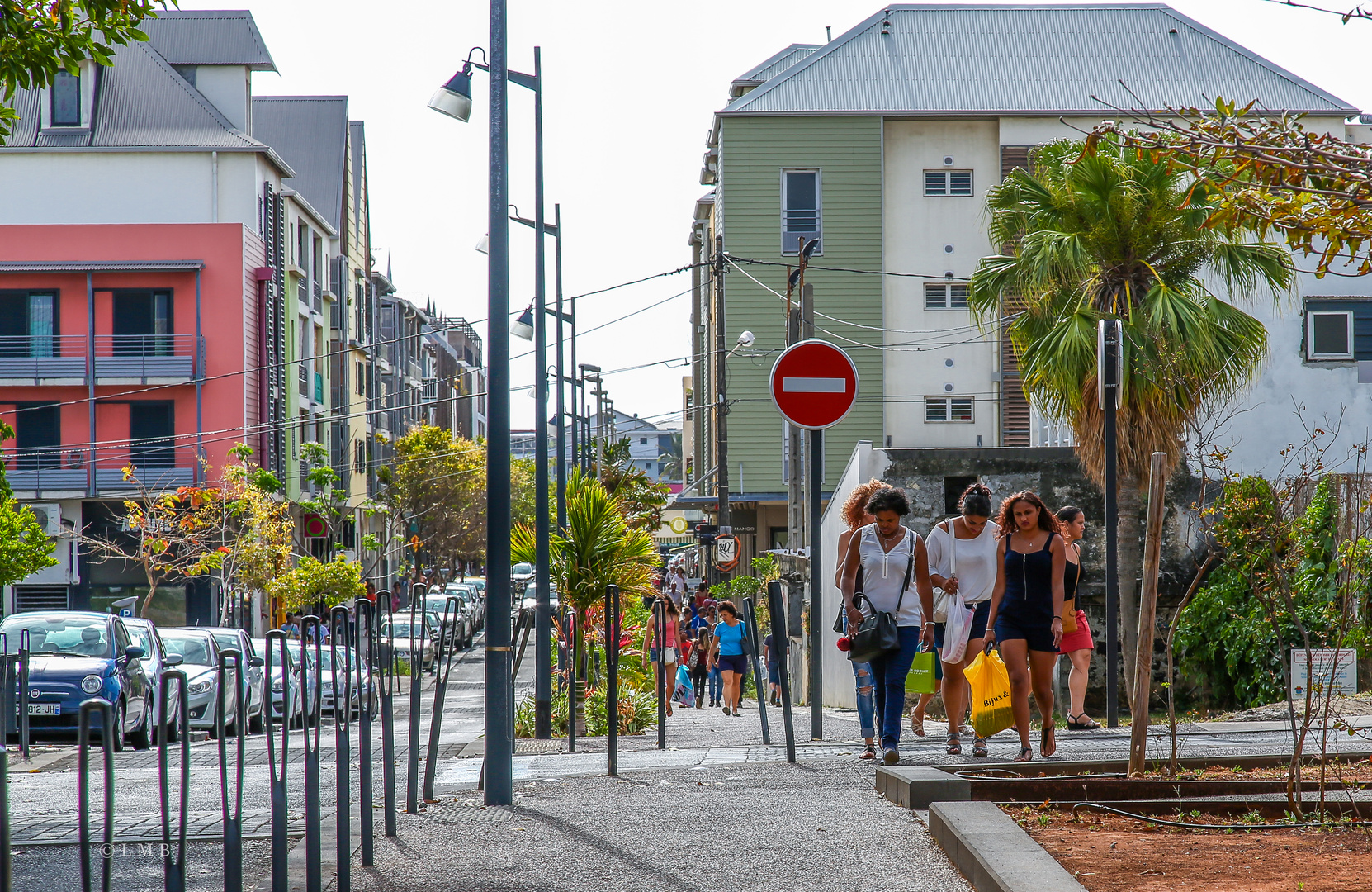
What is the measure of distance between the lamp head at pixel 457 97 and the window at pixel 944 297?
3023cm

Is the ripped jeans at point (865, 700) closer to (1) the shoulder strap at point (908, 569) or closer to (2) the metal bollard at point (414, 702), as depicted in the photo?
(1) the shoulder strap at point (908, 569)

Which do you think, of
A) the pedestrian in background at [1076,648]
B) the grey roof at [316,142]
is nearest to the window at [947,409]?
the grey roof at [316,142]

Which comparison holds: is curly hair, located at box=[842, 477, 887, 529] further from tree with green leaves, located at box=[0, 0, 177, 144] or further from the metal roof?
the metal roof

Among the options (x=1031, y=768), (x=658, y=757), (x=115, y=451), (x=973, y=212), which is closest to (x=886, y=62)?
(x=973, y=212)

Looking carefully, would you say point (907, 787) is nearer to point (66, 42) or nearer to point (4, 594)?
point (66, 42)

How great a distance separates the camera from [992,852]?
5.34 metres

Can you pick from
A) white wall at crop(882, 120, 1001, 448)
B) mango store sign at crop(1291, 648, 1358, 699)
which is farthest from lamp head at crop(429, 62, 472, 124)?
white wall at crop(882, 120, 1001, 448)

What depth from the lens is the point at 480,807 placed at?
Answer: 803 cm

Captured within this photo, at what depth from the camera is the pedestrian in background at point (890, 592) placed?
914cm

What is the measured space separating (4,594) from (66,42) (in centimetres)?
3600

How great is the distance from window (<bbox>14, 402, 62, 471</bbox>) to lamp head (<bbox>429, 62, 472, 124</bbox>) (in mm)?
33190

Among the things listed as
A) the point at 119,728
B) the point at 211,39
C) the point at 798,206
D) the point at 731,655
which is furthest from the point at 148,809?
the point at 211,39

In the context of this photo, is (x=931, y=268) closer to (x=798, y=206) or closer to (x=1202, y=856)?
(x=798, y=206)

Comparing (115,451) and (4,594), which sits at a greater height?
(115,451)
